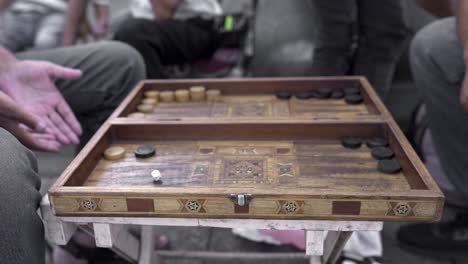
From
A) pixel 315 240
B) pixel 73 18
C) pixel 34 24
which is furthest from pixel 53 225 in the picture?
pixel 34 24

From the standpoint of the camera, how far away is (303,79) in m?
1.15

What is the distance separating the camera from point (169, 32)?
1.60m

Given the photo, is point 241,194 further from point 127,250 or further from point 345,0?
point 345,0

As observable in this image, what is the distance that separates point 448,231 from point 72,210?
1094mm

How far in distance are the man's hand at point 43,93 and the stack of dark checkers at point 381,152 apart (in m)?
0.61

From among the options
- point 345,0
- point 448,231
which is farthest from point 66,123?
point 448,231

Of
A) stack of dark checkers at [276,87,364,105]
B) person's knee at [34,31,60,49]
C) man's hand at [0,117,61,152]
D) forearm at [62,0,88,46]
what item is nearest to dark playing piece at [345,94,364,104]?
stack of dark checkers at [276,87,364,105]

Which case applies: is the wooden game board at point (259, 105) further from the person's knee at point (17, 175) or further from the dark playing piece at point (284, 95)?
the person's knee at point (17, 175)

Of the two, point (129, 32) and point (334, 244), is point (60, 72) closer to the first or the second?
point (129, 32)

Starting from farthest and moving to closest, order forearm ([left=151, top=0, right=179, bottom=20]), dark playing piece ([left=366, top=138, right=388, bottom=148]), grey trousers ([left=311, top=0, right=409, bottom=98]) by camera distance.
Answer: forearm ([left=151, top=0, right=179, bottom=20]), grey trousers ([left=311, top=0, right=409, bottom=98]), dark playing piece ([left=366, top=138, right=388, bottom=148])

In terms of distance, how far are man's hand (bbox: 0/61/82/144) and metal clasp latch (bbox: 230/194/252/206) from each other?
49cm

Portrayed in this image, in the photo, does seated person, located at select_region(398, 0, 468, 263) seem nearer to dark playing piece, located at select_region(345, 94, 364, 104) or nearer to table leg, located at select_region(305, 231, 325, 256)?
dark playing piece, located at select_region(345, 94, 364, 104)

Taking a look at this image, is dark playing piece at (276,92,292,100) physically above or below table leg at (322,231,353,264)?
above

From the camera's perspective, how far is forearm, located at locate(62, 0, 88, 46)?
185cm
